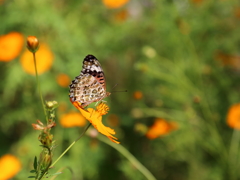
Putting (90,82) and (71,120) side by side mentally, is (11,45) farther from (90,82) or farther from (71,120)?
(90,82)

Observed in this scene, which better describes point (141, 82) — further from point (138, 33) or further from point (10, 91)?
point (10, 91)

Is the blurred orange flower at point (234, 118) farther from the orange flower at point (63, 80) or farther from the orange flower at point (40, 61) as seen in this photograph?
the orange flower at point (40, 61)

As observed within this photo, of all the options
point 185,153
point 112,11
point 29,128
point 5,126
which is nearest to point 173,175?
point 185,153

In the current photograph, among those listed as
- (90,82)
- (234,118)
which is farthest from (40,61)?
(234,118)

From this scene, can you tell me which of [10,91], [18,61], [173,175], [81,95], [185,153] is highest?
[81,95]

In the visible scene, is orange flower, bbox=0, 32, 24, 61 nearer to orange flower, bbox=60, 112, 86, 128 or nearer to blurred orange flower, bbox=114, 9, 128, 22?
orange flower, bbox=60, 112, 86, 128

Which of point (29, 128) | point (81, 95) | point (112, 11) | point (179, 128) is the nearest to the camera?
point (81, 95)

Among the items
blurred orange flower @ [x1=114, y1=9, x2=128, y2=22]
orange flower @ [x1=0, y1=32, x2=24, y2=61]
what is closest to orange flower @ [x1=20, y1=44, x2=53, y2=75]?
orange flower @ [x1=0, y1=32, x2=24, y2=61]
